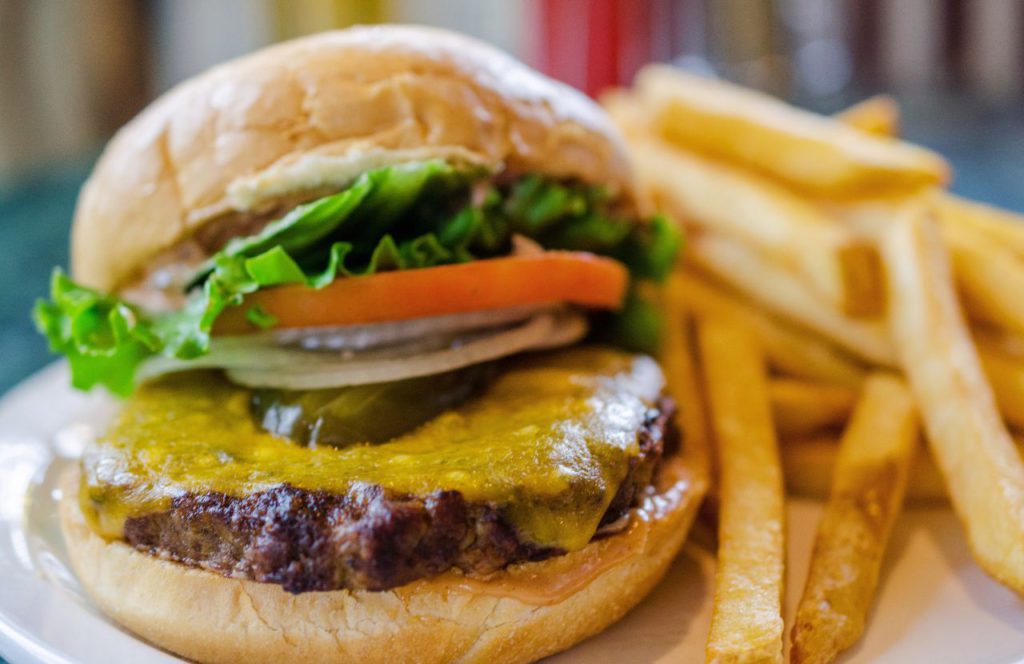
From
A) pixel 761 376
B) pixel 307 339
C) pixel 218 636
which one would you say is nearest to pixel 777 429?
pixel 761 376

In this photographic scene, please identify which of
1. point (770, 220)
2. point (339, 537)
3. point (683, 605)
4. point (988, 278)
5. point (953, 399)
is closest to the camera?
point (339, 537)

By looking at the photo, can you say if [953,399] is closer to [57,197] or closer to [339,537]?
[339,537]

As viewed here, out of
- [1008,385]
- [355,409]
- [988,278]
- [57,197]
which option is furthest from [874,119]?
[57,197]

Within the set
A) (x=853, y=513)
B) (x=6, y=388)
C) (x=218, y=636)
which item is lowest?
(x=6, y=388)

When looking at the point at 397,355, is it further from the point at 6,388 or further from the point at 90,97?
the point at 90,97

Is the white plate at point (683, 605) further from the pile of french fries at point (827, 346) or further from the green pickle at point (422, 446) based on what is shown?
the green pickle at point (422, 446)

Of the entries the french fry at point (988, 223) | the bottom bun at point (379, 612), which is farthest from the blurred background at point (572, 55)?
the bottom bun at point (379, 612)

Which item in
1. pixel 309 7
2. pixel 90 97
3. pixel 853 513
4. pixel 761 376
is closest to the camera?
pixel 853 513
